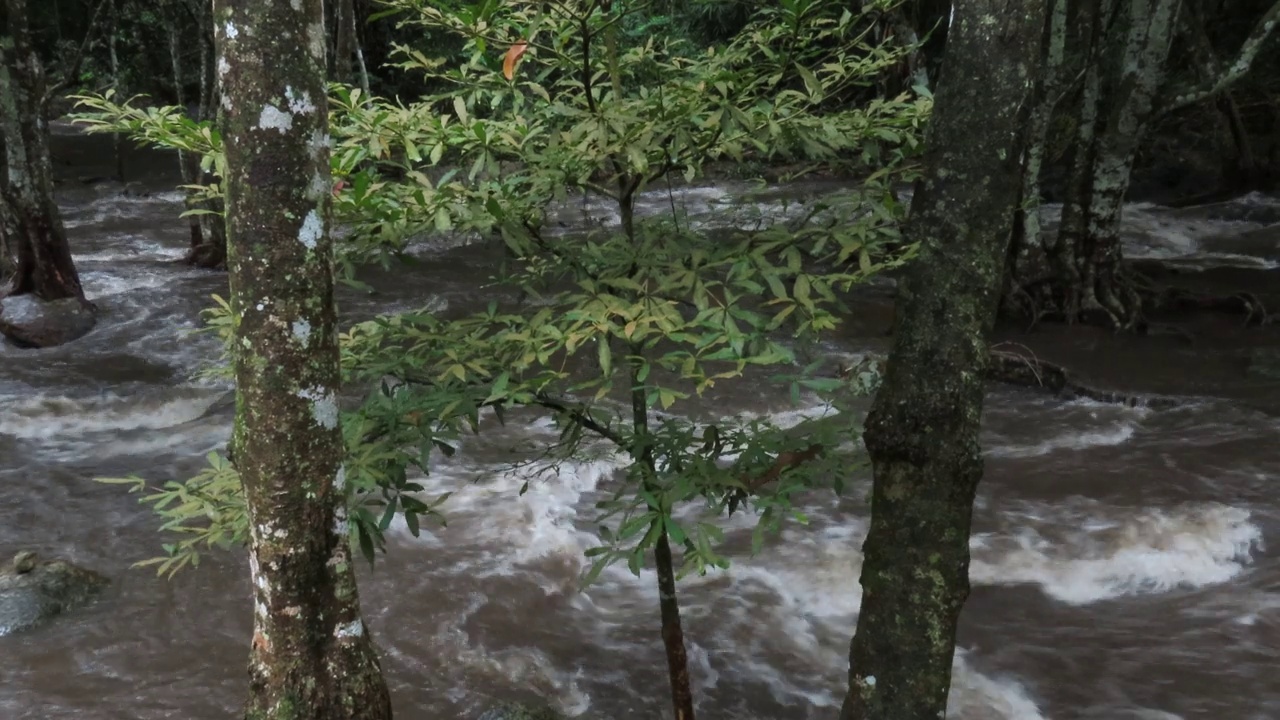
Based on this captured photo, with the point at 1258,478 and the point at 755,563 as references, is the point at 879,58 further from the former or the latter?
the point at 1258,478

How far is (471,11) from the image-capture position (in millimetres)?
2363

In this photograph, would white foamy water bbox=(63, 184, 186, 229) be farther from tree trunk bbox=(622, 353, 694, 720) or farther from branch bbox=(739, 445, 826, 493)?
branch bbox=(739, 445, 826, 493)

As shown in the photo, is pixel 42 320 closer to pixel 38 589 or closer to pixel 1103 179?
pixel 38 589

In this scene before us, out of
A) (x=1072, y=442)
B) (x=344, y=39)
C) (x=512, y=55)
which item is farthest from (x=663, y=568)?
(x=344, y=39)

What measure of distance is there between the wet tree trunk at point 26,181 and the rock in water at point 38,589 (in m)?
6.14

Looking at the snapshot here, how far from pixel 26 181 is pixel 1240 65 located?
1240 centimetres

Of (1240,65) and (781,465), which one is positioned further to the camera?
(1240,65)

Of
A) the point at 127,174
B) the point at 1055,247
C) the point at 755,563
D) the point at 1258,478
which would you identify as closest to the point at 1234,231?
the point at 1055,247

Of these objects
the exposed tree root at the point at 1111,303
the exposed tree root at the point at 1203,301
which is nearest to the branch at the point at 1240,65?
the exposed tree root at the point at 1111,303

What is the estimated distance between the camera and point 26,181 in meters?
10.1

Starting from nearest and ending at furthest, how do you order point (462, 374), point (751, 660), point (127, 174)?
point (462, 374) → point (751, 660) → point (127, 174)

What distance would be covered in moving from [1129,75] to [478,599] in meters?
8.10

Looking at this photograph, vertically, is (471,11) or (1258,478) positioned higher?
(471,11)

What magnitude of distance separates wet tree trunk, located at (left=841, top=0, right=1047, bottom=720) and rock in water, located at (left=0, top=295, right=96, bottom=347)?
10.2 m
